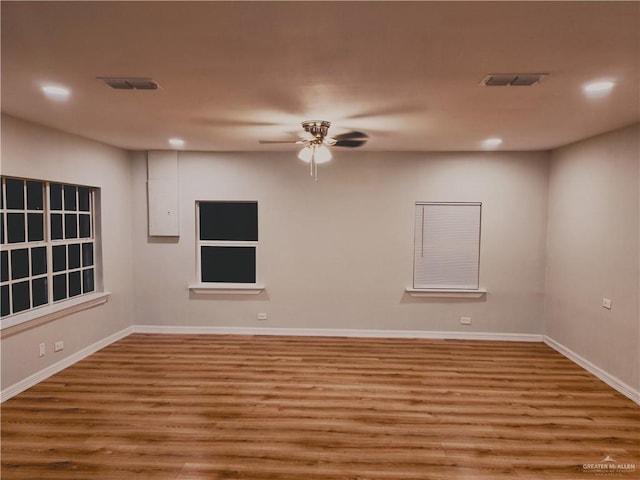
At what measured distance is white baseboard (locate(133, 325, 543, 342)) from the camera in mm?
5469

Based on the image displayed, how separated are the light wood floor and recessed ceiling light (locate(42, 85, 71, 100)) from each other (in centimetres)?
263

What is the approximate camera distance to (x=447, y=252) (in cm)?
546

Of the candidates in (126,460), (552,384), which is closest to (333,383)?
(126,460)

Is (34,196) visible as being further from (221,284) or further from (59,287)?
(221,284)

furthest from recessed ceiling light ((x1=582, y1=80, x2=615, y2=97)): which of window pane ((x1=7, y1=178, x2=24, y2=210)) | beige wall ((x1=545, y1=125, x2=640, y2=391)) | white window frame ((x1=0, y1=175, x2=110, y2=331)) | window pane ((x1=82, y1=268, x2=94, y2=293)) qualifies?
window pane ((x1=82, y1=268, x2=94, y2=293))

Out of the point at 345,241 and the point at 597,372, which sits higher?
the point at 345,241

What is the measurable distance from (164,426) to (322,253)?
306 centimetres

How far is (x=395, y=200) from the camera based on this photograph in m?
5.46

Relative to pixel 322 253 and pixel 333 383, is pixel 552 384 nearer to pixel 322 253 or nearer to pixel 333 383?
pixel 333 383

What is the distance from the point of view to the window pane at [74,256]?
181 inches

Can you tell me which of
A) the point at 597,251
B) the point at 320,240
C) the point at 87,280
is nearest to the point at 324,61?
the point at 320,240

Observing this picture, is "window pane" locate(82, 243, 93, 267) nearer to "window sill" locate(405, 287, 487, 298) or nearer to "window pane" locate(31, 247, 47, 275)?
"window pane" locate(31, 247, 47, 275)

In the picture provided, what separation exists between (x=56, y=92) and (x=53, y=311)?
7.86 ft

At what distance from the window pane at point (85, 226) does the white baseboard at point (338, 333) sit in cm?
159
